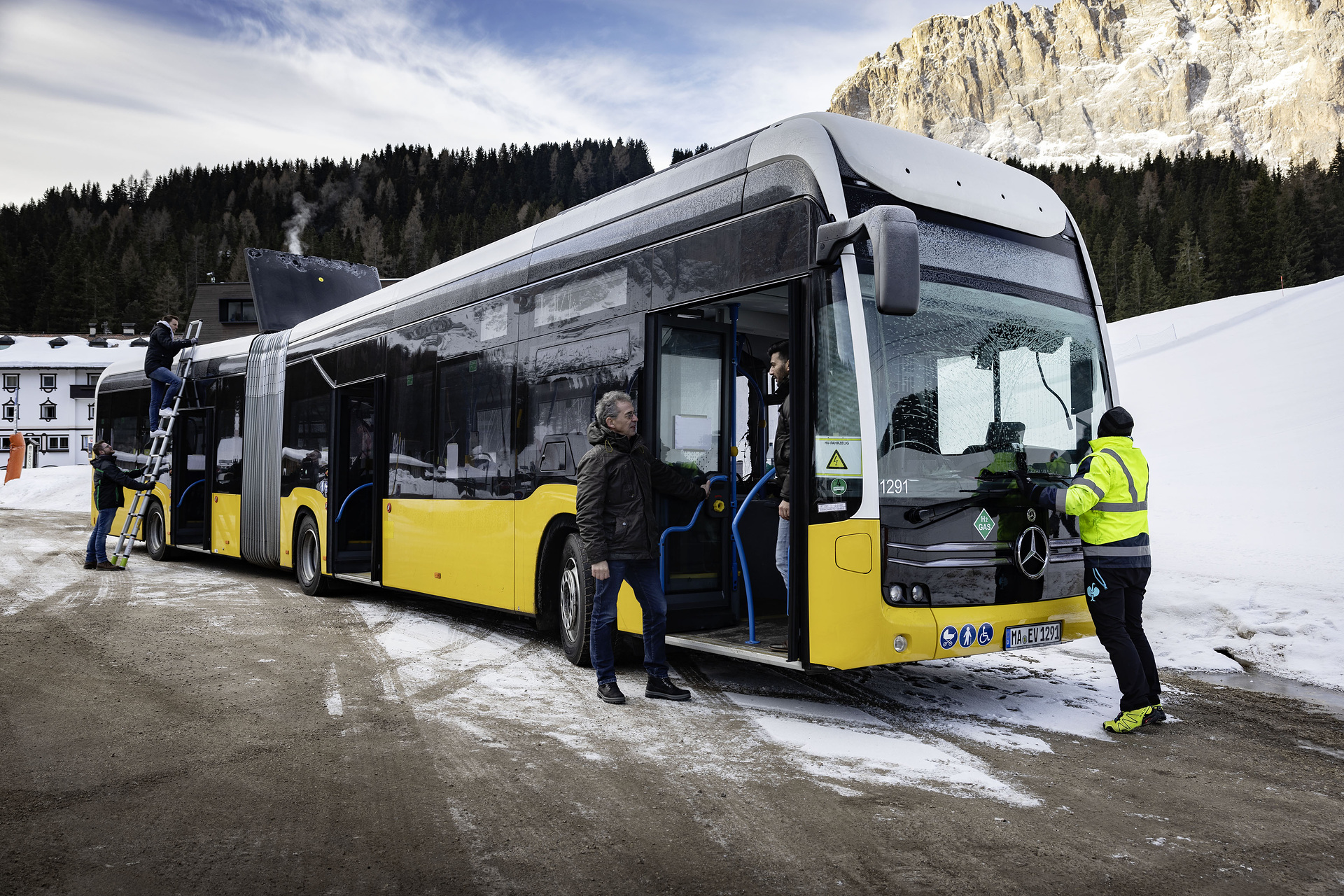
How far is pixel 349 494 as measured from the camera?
11.3 m

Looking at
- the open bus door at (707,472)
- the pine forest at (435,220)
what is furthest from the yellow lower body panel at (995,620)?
the pine forest at (435,220)

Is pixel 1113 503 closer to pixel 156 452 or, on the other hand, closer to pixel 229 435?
pixel 229 435

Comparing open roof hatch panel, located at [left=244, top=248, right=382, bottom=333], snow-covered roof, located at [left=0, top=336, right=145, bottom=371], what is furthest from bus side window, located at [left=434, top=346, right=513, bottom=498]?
snow-covered roof, located at [left=0, top=336, right=145, bottom=371]

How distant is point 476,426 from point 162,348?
888cm

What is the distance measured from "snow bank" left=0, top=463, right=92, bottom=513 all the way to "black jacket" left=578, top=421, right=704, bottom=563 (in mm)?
29131

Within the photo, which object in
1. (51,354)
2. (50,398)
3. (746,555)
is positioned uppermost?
(51,354)

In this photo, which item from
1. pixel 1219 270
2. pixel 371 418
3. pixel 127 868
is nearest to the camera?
pixel 127 868

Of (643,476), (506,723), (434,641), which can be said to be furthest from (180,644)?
(643,476)

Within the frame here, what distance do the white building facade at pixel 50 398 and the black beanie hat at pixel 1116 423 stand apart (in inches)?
3321

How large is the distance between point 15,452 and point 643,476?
40827 mm

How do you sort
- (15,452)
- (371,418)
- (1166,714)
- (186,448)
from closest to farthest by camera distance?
(1166,714), (371,418), (186,448), (15,452)

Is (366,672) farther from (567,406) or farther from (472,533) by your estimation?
(567,406)

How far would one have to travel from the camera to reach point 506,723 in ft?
18.6

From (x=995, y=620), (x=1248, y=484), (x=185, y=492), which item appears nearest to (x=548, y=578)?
(x=995, y=620)
